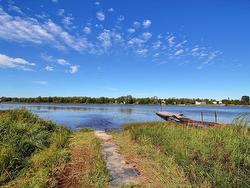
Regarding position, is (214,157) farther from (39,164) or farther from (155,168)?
(39,164)

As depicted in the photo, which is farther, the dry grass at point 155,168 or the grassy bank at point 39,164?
the grassy bank at point 39,164

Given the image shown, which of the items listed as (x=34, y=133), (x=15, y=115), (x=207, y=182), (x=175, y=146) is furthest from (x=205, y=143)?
(x=15, y=115)

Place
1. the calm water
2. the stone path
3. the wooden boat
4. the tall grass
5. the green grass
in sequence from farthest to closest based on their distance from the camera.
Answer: the calm water
the wooden boat
the tall grass
the stone path
the green grass

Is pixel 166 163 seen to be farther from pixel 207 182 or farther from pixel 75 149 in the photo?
pixel 75 149

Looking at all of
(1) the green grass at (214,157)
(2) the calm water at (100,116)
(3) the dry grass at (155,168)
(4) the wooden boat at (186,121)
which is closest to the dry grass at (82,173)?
(3) the dry grass at (155,168)

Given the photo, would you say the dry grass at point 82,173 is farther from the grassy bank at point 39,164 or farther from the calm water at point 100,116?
the calm water at point 100,116

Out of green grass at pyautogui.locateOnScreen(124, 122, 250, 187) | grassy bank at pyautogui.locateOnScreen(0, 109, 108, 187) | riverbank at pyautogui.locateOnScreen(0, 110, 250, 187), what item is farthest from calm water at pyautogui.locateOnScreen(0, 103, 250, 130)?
grassy bank at pyautogui.locateOnScreen(0, 109, 108, 187)

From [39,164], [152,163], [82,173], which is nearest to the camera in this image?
[82,173]

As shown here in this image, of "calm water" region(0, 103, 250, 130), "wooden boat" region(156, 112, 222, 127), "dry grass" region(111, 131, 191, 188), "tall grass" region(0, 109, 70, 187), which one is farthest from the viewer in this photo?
"calm water" region(0, 103, 250, 130)

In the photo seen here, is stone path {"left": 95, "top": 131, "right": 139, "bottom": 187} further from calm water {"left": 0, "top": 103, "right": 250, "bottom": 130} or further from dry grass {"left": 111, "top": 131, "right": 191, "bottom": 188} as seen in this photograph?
calm water {"left": 0, "top": 103, "right": 250, "bottom": 130}

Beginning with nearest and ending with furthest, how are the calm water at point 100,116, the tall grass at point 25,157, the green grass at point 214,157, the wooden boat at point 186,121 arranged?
the green grass at point 214,157 < the tall grass at point 25,157 < the wooden boat at point 186,121 < the calm water at point 100,116

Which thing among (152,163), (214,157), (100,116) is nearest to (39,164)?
(152,163)

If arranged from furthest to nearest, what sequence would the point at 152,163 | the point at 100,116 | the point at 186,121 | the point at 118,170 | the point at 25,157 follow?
the point at 100,116, the point at 186,121, the point at 25,157, the point at 152,163, the point at 118,170

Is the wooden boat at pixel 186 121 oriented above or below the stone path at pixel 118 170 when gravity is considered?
above
